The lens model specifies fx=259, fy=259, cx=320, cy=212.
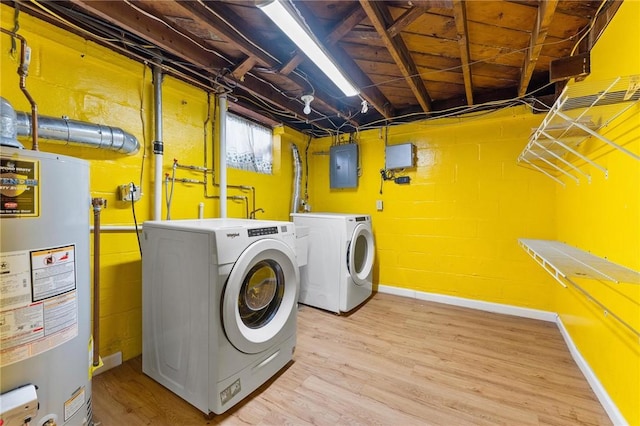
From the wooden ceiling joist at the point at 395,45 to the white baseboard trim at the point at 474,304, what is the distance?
222 cm

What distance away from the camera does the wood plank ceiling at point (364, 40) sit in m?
1.48

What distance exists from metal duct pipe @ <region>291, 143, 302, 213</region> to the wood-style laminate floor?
165cm

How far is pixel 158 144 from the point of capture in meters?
1.97

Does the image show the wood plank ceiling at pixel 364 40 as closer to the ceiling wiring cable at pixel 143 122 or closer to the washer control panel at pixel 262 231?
the ceiling wiring cable at pixel 143 122

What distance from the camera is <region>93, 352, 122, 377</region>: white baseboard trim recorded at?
1760 mm

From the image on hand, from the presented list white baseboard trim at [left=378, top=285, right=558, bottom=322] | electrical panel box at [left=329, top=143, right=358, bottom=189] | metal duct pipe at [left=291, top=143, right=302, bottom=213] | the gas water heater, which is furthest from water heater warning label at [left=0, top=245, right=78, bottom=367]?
white baseboard trim at [left=378, top=285, right=558, bottom=322]

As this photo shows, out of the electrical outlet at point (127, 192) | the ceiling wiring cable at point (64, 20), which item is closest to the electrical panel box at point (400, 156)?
the electrical outlet at point (127, 192)

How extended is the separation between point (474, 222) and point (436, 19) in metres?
2.11

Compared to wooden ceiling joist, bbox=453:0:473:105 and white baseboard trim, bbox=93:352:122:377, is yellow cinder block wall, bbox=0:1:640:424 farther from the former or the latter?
wooden ceiling joist, bbox=453:0:473:105

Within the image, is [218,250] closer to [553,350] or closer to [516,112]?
[553,350]

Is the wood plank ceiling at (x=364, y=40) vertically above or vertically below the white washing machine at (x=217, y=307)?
above

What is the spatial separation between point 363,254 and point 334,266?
0.58 meters

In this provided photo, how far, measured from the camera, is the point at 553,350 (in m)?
2.07

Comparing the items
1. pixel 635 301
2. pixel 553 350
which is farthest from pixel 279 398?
pixel 553 350
